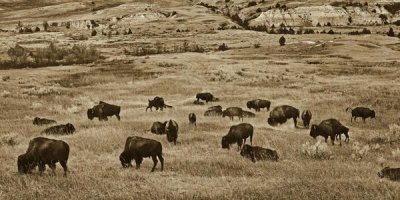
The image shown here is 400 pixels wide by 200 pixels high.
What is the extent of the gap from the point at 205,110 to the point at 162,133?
371 inches

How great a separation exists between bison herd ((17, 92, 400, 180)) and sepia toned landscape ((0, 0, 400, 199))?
36 cm

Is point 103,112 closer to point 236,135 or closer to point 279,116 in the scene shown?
point 279,116

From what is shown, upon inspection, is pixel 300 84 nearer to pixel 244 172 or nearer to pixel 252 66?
pixel 252 66

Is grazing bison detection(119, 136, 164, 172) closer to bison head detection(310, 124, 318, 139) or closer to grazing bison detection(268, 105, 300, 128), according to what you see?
bison head detection(310, 124, 318, 139)

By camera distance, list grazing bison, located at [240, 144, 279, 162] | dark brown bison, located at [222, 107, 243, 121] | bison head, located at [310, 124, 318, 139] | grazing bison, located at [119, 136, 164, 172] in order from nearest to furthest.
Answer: grazing bison, located at [119, 136, 164, 172] → grazing bison, located at [240, 144, 279, 162] → bison head, located at [310, 124, 318, 139] → dark brown bison, located at [222, 107, 243, 121]

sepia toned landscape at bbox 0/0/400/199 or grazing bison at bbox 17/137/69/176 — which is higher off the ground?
grazing bison at bbox 17/137/69/176

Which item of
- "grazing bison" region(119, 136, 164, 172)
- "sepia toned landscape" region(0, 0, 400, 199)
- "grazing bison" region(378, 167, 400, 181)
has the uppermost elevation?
"grazing bison" region(119, 136, 164, 172)

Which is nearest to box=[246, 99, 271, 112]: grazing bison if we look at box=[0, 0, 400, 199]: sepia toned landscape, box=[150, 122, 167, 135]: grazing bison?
box=[0, 0, 400, 199]: sepia toned landscape

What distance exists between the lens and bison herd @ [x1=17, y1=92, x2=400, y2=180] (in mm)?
13812

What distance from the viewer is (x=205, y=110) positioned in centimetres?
3105

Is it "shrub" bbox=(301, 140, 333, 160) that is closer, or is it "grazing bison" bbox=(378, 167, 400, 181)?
"grazing bison" bbox=(378, 167, 400, 181)

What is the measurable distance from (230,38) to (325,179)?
96877 mm

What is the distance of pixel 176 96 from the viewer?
4119 cm

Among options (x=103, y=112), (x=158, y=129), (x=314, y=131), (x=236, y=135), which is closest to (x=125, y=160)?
(x=236, y=135)
